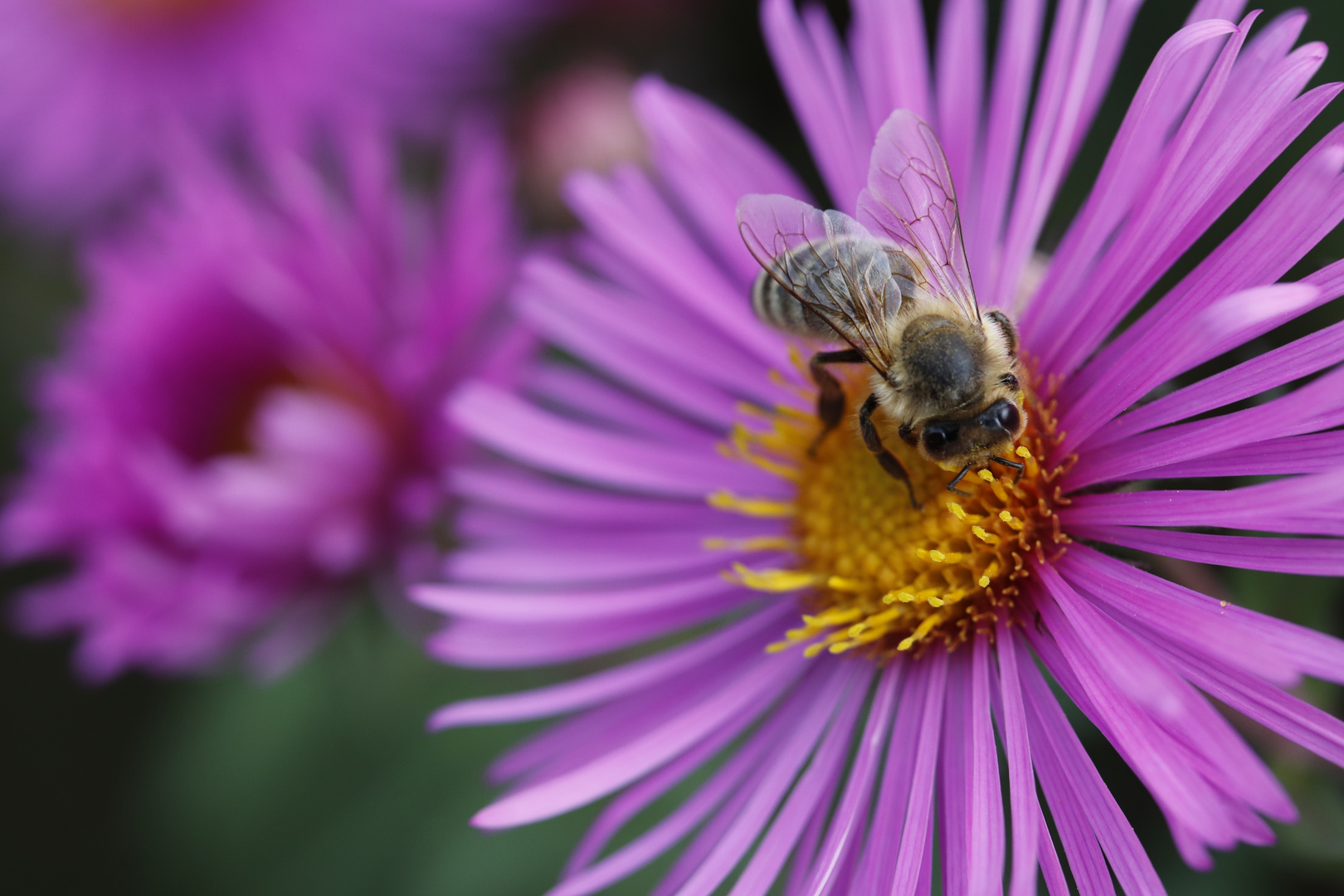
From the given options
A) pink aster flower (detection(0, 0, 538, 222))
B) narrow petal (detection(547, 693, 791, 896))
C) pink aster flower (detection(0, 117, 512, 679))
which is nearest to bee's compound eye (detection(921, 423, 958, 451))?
narrow petal (detection(547, 693, 791, 896))

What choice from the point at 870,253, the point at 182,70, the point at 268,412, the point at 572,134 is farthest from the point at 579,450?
the point at 182,70

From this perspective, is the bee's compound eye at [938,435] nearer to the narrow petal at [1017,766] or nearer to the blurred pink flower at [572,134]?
the narrow petal at [1017,766]

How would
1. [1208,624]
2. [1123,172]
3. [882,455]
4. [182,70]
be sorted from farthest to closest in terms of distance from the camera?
[182,70] < [882,455] < [1123,172] < [1208,624]

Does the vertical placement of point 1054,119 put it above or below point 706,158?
below

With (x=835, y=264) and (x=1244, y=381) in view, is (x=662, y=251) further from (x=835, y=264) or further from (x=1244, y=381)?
(x=1244, y=381)

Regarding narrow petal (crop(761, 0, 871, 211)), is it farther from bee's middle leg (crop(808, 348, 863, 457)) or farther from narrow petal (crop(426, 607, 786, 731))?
narrow petal (crop(426, 607, 786, 731))

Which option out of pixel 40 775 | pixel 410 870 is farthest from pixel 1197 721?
pixel 40 775
